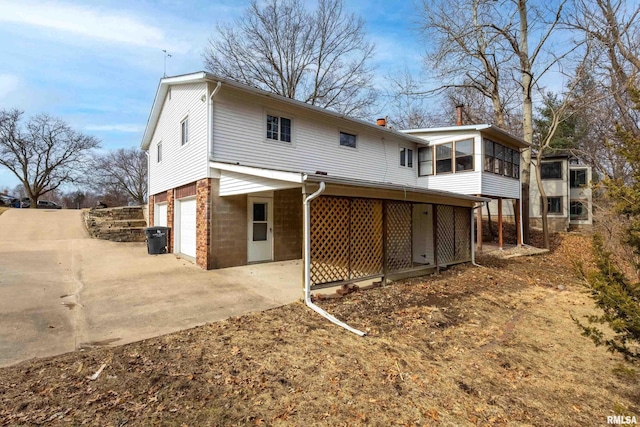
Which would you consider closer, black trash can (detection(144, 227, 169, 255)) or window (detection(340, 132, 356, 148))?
black trash can (detection(144, 227, 169, 255))

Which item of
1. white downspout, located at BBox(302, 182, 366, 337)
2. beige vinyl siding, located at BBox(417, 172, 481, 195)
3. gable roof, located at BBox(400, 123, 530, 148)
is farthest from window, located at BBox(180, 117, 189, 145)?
beige vinyl siding, located at BBox(417, 172, 481, 195)

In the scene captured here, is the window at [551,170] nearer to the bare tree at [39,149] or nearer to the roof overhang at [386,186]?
the roof overhang at [386,186]

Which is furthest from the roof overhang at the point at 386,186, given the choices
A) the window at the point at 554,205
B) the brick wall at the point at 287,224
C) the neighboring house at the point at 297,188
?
the window at the point at 554,205

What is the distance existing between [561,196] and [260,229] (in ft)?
75.9

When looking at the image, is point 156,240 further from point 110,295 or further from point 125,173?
point 125,173

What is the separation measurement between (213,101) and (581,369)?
946 centimetres

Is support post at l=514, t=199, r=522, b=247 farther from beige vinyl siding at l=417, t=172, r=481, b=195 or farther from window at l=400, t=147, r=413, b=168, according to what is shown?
window at l=400, t=147, r=413, b=168

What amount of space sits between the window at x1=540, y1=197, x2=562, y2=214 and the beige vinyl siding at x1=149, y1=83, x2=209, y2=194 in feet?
80.4

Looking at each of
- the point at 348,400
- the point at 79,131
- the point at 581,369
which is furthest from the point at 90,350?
the point at 79,131

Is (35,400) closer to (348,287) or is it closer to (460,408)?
(460,408)

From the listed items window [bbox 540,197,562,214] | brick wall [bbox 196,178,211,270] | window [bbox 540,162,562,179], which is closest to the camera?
brick wall [bbox 196,178,211,270]

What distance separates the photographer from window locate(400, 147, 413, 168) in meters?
15.3

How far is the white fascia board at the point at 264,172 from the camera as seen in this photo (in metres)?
5.87

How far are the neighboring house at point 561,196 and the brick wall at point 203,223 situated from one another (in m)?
23.2
